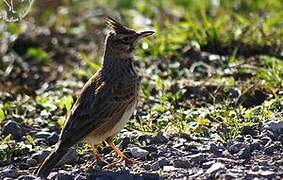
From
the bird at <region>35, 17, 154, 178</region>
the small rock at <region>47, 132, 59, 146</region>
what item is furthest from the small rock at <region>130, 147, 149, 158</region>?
the small rock at <region>47, 132, 59, 146</region>

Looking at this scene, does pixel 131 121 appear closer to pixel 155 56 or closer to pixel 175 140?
pixel 175 140

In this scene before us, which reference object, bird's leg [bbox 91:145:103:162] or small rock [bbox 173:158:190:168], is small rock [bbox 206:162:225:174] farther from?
bird's leg [bbox 91:145:103:162]

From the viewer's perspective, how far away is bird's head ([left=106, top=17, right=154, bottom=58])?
775cm

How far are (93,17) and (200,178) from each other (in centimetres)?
603

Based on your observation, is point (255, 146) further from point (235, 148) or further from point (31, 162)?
point (31, 162)

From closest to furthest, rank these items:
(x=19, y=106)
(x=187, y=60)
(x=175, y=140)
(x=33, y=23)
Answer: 1. (x=175, y=140)
2. (x=19, y=106)
3. (x=187, y=60)
4. (x=33, y=23)

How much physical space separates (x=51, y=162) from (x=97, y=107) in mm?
643

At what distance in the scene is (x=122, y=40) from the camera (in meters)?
7.77

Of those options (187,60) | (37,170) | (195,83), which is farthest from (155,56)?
(37,170)

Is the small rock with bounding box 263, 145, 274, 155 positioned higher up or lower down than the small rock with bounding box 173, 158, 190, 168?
higher up

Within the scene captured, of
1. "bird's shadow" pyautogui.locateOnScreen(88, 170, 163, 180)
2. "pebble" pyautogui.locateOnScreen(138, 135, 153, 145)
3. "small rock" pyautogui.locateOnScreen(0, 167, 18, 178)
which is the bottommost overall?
"small rock" pyautogui.locateOnScreen(0, 167, 18, 178)

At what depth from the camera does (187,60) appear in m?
10.3

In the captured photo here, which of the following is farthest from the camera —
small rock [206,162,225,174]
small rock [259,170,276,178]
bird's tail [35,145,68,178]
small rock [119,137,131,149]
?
small rock [119,137,131,149]

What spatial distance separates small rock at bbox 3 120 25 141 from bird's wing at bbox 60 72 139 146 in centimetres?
117
